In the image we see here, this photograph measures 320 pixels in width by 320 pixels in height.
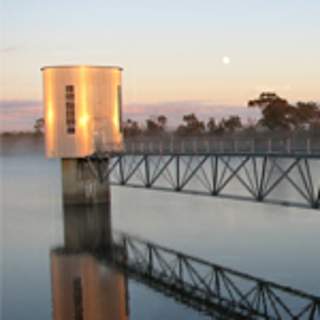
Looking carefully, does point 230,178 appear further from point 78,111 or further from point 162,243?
point 78,111

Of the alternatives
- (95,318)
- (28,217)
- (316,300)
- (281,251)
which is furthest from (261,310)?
(28,217)

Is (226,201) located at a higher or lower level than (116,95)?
lower

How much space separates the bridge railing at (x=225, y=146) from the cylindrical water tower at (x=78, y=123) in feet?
9.47

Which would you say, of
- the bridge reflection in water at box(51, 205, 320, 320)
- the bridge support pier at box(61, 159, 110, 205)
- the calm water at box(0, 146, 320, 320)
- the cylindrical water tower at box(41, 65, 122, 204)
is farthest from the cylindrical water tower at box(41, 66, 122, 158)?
the bridge reflection in water at box(51, 205, 320, 320)

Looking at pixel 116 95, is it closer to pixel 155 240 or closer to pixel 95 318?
pixel 155 240

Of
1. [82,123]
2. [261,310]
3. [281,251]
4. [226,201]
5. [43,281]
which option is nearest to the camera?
[261,310]

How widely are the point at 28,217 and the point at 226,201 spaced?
19.3 m

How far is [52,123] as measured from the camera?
160 feet

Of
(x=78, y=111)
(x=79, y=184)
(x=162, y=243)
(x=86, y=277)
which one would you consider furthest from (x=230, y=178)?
(x=78, y=111)

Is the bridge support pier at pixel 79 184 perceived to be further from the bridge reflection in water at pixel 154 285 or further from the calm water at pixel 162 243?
the bridge reflection in water at pixel 154 285

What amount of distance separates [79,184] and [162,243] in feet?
43.2

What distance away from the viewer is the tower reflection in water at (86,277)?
25250 millimetres

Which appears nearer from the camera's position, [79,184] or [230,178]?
[230,178]

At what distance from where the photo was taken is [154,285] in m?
28.1
